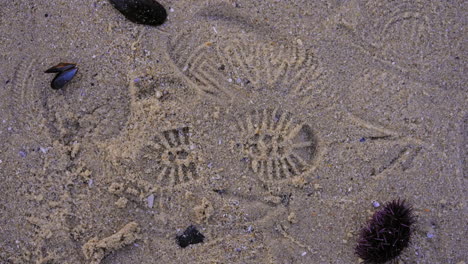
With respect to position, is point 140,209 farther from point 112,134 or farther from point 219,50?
point 219,50

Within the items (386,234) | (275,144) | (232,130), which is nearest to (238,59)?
(232,130)

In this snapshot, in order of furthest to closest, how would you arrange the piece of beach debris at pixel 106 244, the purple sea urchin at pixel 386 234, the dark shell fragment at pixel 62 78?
the dark shell fragment at pixel 62 78 < the piece of beach debris at pixel 106 244 < the purple sea urchin at pixel 386 234

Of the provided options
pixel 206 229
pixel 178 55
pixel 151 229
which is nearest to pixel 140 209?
pixel 151 229

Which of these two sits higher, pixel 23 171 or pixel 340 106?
pixel 340 106

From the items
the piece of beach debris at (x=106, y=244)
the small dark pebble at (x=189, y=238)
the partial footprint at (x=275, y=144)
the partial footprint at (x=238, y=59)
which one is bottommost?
the piece of beach debris at (x=106, y=244)

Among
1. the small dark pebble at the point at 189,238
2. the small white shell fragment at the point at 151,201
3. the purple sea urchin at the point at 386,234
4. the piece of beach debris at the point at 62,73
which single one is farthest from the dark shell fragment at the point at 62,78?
the purple sea urchin at the point at 386,234

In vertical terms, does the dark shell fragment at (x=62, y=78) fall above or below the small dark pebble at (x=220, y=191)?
above

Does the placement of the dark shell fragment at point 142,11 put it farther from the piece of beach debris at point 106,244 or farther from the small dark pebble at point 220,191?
the piece of beach debris at point 106,244
